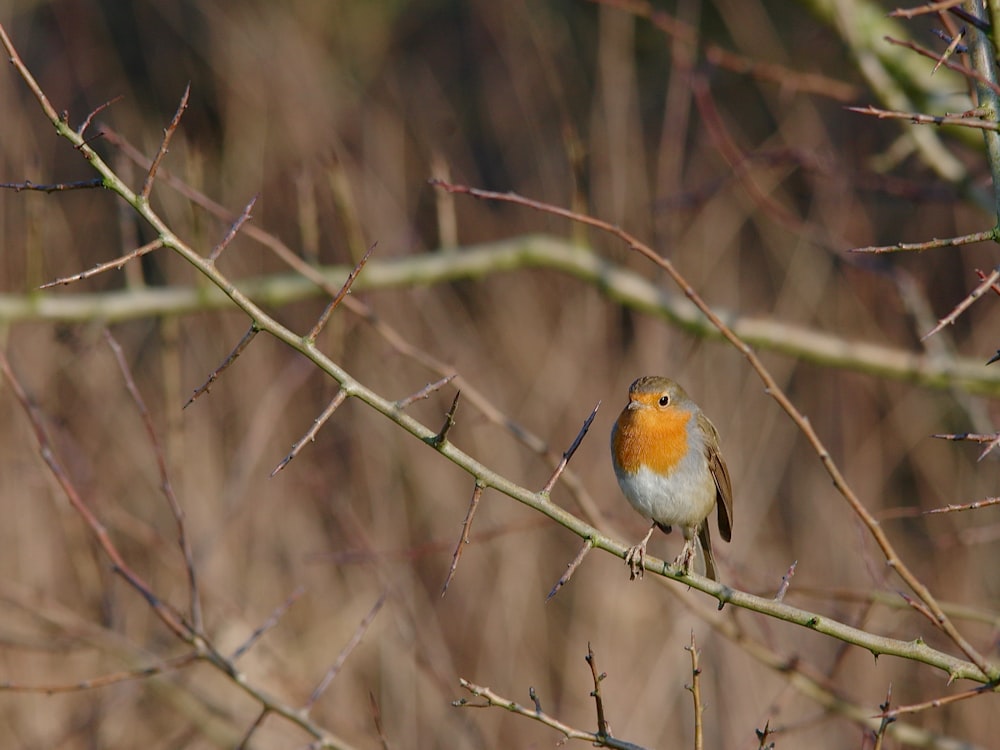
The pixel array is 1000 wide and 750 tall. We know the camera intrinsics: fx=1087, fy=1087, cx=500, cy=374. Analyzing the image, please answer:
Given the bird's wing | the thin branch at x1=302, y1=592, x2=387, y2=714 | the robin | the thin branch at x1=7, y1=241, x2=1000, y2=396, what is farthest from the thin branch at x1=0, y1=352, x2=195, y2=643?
the bird's wing

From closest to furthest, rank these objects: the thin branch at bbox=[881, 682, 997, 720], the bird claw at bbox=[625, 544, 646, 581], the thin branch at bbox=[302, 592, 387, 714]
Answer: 1. the thin branch at bbox=[881, 682, 997, 720]
2. the bird claw at bbox=[625, 544, 646, 581]
3. the thin branch at bbox=[302, 592, 387, 714]

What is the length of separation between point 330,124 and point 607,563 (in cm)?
371

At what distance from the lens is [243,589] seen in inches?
223

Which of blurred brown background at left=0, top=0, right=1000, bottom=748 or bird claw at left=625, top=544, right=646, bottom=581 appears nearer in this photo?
bird claw at left=625, top=544, right=646, bottom=581

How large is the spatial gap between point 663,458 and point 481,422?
1.33m

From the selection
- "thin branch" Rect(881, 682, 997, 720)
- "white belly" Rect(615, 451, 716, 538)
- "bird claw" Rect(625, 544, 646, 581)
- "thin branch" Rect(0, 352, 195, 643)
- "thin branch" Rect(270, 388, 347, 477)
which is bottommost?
"thin branch" Rect(0, 352, 195, 643)

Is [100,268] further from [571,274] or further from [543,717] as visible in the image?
[571,274]

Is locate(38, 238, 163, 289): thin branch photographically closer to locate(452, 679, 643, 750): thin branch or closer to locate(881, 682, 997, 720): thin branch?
locate(452, 679, 643, 750): thin branch

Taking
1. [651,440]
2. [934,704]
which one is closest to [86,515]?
[651,440]

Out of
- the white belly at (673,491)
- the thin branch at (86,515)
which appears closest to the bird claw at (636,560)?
the white belly at (673,491)

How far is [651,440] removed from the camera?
3365 millimetres

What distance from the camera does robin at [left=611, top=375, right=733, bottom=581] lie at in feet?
11.0

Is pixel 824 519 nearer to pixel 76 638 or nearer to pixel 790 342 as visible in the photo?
pixel 790 342

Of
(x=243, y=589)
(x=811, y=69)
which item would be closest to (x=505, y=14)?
(x=811, y=69)
